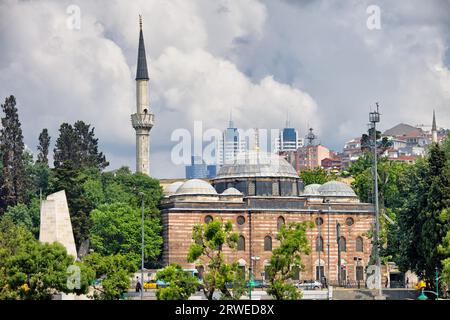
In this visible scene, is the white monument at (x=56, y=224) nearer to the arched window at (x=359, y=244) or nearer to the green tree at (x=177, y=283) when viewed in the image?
the green tree at (x=177, y=283)

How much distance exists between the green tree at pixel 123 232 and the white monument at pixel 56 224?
26.4 meters

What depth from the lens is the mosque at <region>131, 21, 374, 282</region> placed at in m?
74.7

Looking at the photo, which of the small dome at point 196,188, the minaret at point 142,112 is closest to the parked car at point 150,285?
the small dome at point 196,188

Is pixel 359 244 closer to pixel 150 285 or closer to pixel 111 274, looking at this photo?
pixel 150 285

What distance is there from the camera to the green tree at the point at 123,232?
74375 mm

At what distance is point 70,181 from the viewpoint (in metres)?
78.7

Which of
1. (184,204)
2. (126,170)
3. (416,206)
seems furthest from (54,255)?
(126,170)

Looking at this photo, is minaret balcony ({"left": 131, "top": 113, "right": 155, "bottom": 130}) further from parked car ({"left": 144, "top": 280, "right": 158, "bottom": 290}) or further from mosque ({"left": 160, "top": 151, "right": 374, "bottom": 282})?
parked car ({"left": 144, "top": 280, "right": 158, "bottom": 290})

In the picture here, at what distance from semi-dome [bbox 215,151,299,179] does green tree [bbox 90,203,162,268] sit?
7.21 m

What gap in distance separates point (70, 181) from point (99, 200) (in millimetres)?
7344

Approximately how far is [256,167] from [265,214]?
14.1 ft

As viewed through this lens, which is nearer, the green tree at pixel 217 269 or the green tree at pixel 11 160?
the green tree at pixel 217 269

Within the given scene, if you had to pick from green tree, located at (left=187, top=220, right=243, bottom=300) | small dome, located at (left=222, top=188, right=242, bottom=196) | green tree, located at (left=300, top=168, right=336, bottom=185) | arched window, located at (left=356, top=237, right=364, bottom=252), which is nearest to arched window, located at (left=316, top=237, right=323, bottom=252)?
arched window, located at (left=356, top=237, right=364, bottom=252)
